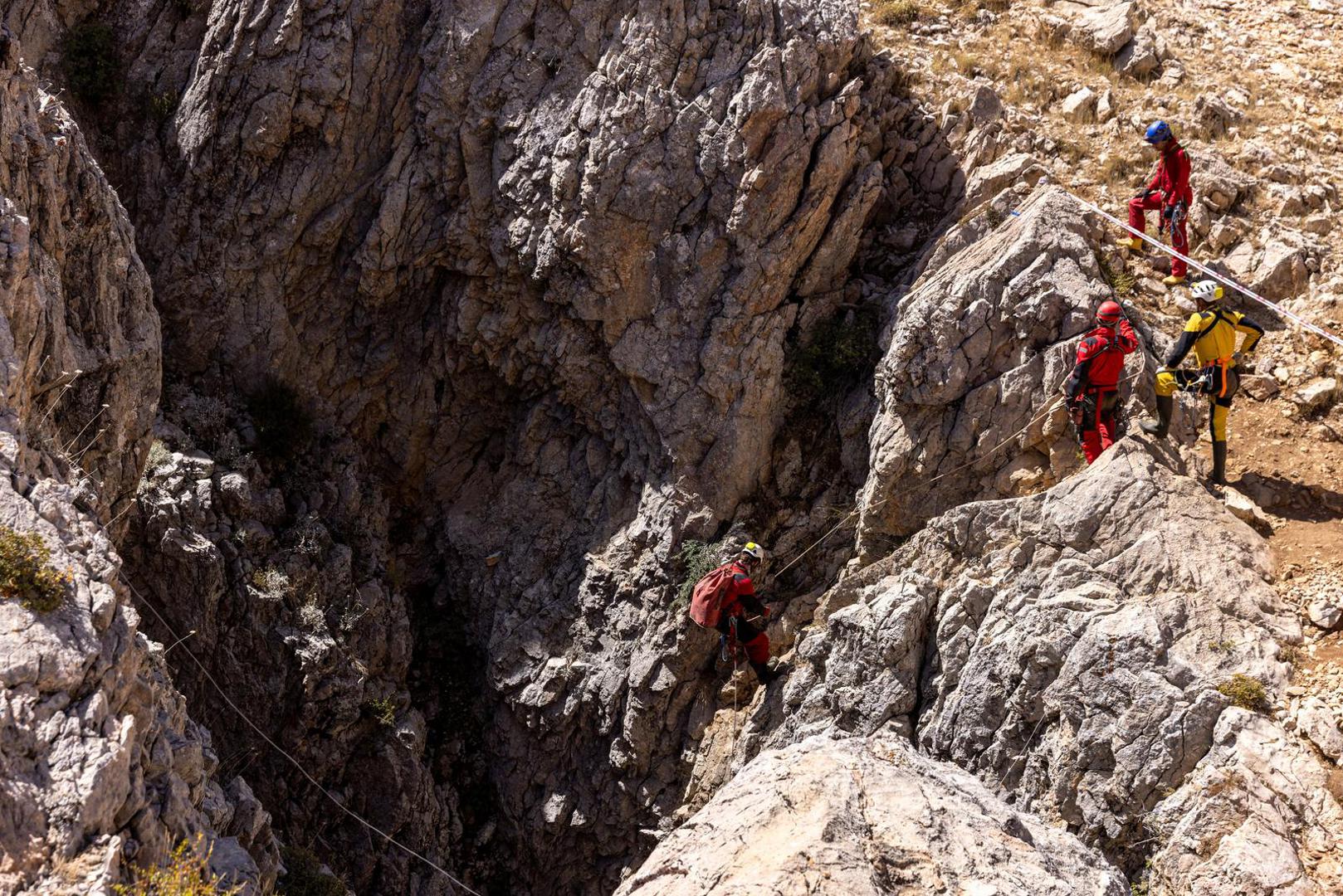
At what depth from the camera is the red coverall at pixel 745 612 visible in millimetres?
13992

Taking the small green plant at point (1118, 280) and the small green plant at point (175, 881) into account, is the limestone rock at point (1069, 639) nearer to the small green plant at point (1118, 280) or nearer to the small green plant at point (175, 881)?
the small green plant at point (1118, 280)

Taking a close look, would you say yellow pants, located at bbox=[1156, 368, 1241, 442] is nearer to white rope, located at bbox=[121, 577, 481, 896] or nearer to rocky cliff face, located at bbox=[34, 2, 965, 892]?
rocky cliff face, located at bbox=[34, 2, 965, 892]

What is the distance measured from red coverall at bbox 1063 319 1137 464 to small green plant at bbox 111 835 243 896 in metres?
9.83

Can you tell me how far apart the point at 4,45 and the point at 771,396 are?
408 inches

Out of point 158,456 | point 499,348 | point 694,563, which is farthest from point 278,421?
point 694,563

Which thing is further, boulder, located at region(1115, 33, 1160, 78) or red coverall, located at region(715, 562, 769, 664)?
boulder, located at region(1115, 33, 1160, 78)

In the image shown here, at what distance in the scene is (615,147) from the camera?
16.2 meters

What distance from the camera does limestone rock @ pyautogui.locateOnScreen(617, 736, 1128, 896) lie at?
7645 mm

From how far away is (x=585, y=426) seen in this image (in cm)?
1803

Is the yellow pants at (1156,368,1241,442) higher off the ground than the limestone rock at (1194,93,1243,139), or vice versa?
the limestone rock at (1194,93,1243,139)

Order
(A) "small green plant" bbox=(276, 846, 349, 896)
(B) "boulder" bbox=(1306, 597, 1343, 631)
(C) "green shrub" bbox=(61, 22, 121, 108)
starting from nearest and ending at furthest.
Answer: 1. (B) "boulder" bbox=(1306, 597, 1343, 631)
2. (A) "small green plant" bbox=(276, 846, 349, 896)
3. (C) "green shrub" bbox=(61, 22, 121, 108)

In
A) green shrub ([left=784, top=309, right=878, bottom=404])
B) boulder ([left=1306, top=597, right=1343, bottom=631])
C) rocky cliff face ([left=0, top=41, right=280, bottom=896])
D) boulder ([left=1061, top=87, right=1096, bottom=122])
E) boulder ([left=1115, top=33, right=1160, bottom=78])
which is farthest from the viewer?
boulder ([left=1115, top=33, right=1160, bottom=78])

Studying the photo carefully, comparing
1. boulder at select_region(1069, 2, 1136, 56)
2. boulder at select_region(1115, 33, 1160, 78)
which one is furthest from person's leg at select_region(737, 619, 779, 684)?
boulder at select_region(1069, 2, 1136, 56)

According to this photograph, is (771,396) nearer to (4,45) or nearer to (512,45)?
(512,45)
